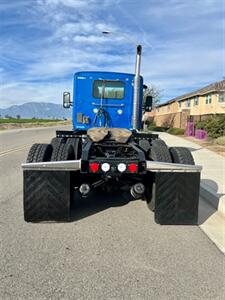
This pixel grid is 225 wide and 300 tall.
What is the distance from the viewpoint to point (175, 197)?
5070 millimetres

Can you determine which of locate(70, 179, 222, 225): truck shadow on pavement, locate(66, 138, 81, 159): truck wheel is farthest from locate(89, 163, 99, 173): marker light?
locate(66, 138, 81, 159): truck wheel

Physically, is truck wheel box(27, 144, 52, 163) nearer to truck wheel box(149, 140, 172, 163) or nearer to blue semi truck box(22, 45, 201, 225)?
blue semi truck box(22, 45, 201, 225)

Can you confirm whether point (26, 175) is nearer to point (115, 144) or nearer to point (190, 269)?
point (115, 144)

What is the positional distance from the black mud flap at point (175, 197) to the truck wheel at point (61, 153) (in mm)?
1593

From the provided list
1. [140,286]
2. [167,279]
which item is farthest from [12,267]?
[167,279]

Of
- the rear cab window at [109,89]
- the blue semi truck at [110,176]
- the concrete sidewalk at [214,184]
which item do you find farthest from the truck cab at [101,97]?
the concrete sidewalk at [214,184]

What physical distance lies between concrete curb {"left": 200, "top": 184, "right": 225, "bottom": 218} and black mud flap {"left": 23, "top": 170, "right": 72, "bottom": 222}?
2691 mm

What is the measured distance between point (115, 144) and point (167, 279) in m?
3.27

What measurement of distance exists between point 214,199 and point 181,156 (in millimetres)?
1383

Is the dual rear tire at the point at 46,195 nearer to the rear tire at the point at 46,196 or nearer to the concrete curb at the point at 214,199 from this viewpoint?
the rear tire at the point at 46,196

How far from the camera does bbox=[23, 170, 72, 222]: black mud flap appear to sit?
16.2 feet

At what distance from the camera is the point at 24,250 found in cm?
403

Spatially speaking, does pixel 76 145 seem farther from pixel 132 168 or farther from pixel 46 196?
pixel 132 168

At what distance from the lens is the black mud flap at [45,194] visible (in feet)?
16.2
